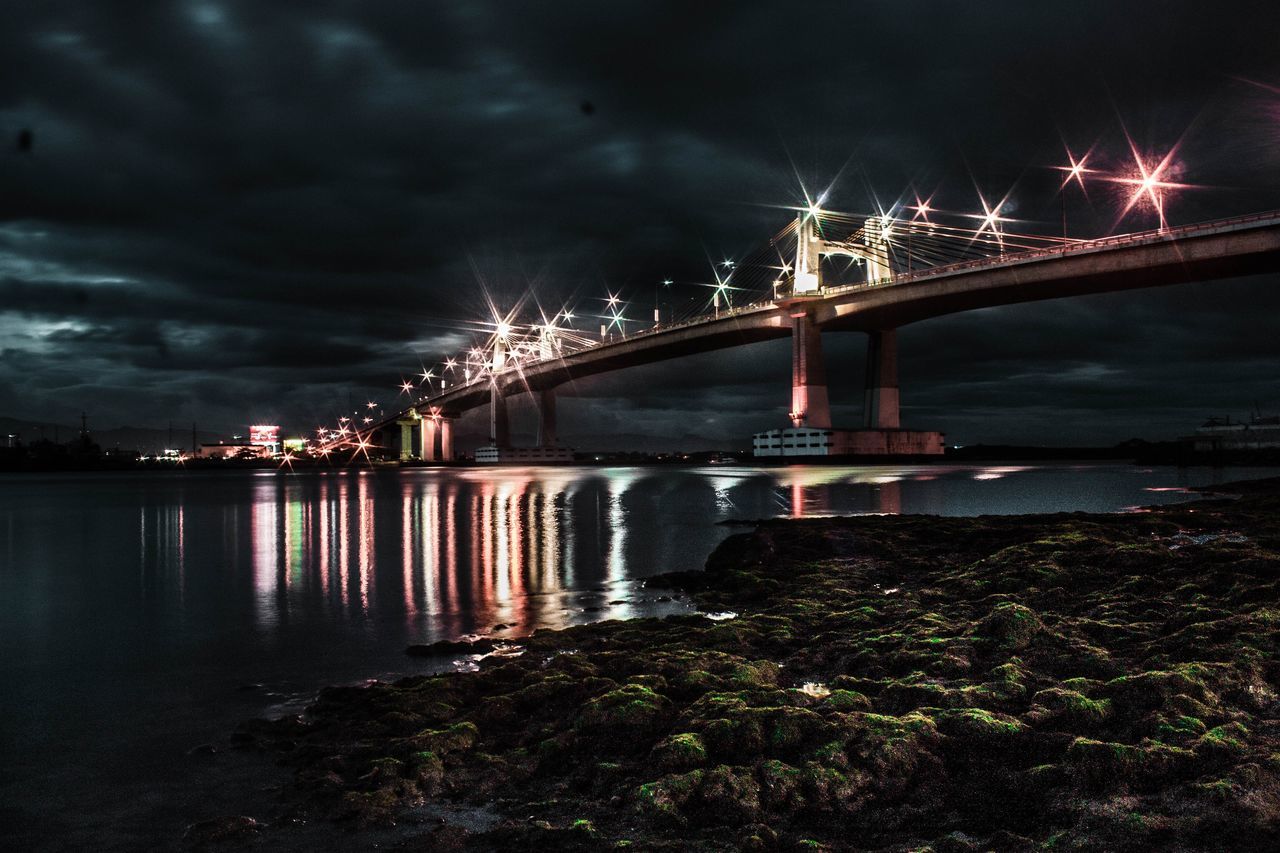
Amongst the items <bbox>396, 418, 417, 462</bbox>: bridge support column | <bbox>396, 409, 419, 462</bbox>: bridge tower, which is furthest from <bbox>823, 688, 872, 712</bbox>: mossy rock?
<bbox>396, 418, 417, 462</bbox>: bridge support column

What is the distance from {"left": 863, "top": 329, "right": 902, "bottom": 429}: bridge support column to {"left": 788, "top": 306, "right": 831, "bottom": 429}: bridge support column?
4.56m

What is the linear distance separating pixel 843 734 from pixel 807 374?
67.5 metres

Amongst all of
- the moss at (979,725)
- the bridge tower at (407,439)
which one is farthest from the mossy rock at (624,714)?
the bridge tower at (407,439)

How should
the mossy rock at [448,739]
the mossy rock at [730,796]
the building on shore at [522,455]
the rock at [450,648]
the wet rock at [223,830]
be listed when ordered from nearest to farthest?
the mossy rock at [730,796] < the wet rock at [223,830] < the mossy rock at [448,739] < the rock at [450,648] < the building on shore at [522,455]

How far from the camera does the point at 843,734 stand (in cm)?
480

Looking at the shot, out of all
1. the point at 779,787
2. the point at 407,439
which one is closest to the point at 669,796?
the point at 779,787

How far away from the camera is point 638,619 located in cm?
887

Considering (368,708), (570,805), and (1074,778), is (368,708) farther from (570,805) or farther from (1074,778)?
(1074,778)

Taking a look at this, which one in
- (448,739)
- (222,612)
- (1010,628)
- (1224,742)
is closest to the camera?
(1224,742)

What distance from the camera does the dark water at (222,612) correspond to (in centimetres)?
516

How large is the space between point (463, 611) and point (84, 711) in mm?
4657

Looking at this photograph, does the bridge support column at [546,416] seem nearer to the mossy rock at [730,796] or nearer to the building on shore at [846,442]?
the building on shore at [846,442]

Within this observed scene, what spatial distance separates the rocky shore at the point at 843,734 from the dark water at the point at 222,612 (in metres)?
0.81

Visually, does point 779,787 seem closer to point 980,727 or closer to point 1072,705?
point 980,727
